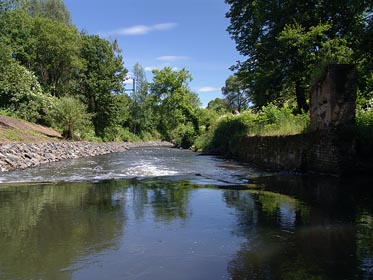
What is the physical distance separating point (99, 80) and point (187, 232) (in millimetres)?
44684

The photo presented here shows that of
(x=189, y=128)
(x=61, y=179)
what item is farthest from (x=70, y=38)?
(x=61, y=179)

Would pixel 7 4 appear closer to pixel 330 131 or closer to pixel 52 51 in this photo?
pixel 52 51

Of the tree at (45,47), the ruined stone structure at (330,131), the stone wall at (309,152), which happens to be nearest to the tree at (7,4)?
the tree at (45,47)

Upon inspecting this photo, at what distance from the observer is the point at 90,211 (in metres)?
7.17

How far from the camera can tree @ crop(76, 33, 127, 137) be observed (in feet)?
157

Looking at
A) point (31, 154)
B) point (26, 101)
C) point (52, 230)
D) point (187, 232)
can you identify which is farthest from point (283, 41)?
point (26, 101)

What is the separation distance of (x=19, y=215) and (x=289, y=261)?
5.05 m

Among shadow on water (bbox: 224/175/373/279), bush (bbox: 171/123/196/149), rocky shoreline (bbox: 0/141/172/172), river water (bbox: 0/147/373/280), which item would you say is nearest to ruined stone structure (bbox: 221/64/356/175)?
river water (bbox: 0/147/373/280)

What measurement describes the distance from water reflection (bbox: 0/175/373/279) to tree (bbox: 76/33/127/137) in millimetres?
39924

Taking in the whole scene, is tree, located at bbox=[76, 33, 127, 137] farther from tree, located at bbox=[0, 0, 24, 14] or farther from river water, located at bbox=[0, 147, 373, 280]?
river water, located at bbox=[0, 147, 373, 280]

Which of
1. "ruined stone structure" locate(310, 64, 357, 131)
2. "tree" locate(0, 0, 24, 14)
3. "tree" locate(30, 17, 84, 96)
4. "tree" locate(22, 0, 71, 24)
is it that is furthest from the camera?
"tree" locate(22, 0, 71, 24)

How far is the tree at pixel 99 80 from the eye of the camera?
47.8 meters

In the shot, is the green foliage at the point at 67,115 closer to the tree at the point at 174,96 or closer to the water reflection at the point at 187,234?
the tree at the point at 174,96

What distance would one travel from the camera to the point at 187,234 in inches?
221
